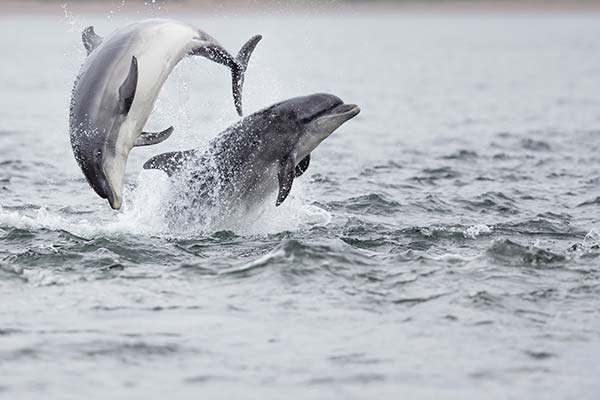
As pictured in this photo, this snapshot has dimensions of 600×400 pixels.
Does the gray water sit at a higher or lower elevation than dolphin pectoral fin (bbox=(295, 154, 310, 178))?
lower

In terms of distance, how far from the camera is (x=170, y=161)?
15.9m

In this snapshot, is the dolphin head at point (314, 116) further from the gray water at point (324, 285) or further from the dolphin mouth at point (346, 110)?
the gray water at point (324, 285)

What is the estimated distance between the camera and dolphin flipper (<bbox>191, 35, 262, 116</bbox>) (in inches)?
621

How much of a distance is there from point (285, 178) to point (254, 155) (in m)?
0.72

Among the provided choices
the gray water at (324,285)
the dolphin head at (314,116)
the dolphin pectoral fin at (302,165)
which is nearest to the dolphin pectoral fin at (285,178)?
the dolphin head at (314,116)

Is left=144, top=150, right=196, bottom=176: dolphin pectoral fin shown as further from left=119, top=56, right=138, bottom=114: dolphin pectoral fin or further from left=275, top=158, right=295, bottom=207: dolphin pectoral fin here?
left=119, top=56, right=138, bottom=114: dolphin pectoral fin

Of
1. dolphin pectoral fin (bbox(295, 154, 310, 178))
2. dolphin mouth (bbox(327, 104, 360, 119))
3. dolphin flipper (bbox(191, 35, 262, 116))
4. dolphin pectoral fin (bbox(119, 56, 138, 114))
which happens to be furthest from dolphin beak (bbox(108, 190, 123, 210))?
dolphin mouth (bbox(327, 104, 360, 119))

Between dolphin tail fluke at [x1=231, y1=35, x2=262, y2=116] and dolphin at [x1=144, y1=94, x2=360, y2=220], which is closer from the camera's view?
dolphin at [x1=144, y1=94, x2=360, y2=220]

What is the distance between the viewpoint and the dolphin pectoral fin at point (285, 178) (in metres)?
15.4

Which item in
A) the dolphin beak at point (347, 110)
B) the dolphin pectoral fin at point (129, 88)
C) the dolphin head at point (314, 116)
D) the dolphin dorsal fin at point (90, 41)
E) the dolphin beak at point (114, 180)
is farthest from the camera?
the dolphin head at point (314, 116)

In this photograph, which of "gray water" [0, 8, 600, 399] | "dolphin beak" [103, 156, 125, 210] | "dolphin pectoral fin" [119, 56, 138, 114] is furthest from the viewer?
"dolphin beak" [103, 156, 125, 210]

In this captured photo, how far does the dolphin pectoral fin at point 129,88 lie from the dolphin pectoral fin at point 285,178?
2.42 m

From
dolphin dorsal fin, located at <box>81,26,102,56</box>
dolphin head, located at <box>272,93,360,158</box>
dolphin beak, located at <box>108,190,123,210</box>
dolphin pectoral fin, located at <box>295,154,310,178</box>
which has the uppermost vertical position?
dolphin dorsal fin, located at <box>81,26,102,56</box>

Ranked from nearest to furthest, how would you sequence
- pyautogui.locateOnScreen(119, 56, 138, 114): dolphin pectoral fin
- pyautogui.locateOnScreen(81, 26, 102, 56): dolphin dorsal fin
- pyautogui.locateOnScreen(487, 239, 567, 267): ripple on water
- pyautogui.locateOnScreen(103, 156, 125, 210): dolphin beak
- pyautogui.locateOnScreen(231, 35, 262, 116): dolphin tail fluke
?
pyautogui.locateOnScreen(119, 56, 138, 114): dolphin pectoral fin
pyautogui.locateOnScreen(487, 239, 567, 267): ripple on water
pyautogui.locateOnScreen(103, 156, 125, 210): dolphin beak
pyautogui.locateOnScreen(81, 26, 102, 56): dolphin dorsal fin
pyautogui.locateOnScreen(231, 35, 262, 116): dolphin tail fluke
